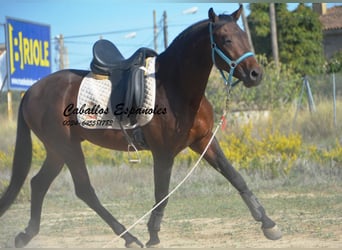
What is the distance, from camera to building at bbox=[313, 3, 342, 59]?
9602 millimetres

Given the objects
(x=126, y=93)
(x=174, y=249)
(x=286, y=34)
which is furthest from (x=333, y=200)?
(x=286, y=34)

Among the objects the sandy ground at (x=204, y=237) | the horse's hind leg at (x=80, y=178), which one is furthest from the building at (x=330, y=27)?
the horse's hind leg at (x=80, y=178)

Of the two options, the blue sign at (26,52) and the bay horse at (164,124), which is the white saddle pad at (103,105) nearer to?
the bay horse at (164,124)

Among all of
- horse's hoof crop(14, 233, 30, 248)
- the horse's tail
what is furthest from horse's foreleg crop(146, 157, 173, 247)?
the horse's tail

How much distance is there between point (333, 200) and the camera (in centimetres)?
839

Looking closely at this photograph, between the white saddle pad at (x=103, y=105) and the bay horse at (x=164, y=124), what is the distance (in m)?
0.06

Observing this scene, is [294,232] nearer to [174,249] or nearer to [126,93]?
[174,249]

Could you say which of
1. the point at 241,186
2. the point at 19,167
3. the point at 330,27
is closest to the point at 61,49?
the point at 19,167

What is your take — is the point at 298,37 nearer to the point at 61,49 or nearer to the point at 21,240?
the point at 61,49

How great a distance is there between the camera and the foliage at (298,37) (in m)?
13.3

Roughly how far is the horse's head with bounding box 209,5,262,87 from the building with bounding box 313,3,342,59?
10.7 feet

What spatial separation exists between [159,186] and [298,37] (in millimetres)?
10655

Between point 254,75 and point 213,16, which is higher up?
point 213,16

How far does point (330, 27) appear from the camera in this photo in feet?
35.6
